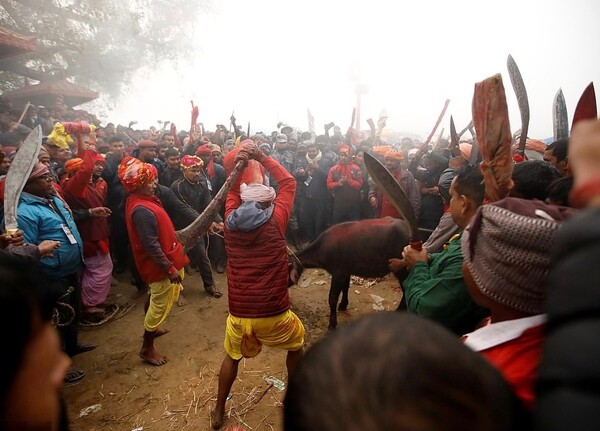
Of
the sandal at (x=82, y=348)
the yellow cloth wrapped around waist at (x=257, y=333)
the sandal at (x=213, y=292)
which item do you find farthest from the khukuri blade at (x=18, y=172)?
the sandal at (x=213, y=292)

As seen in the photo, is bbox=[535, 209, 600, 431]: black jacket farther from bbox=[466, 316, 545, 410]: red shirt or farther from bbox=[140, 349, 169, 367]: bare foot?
bbox=[140, 349, 169, 367]: bare foot

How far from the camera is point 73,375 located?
3660mm

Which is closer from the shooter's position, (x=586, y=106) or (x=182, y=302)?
(x=586, y=106)

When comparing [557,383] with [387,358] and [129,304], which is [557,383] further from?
[129,304]

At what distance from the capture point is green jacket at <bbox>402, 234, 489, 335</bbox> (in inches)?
67.3

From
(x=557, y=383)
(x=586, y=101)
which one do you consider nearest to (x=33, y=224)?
(x=557, y=383)

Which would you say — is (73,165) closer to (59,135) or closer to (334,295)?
(59,135)

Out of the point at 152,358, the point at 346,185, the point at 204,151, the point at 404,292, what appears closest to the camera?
the point at 404,292

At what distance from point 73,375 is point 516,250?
14.7 ft

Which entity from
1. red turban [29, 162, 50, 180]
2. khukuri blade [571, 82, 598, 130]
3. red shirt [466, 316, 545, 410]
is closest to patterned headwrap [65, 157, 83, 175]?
red turban [29, 162, 50, 180]

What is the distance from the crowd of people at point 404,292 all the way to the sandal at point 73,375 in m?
0.01

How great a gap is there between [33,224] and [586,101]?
4.98 meters

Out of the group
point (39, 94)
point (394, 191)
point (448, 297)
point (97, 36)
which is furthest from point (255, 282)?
point (97, 36)

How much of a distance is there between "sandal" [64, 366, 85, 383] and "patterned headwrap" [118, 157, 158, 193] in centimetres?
217
